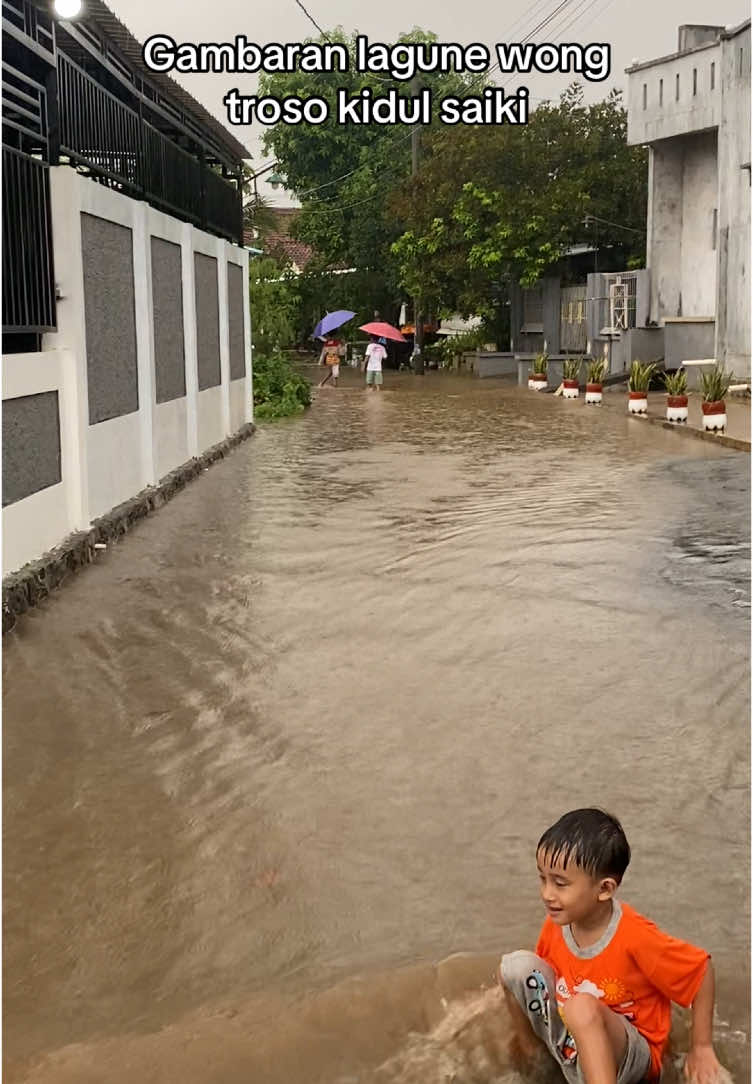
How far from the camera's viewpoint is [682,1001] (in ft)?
9.54

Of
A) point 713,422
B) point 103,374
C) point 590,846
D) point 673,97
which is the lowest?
point 590,846

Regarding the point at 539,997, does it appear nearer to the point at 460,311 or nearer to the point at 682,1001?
the point at 682,1001

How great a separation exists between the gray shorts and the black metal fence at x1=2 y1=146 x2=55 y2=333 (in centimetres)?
589

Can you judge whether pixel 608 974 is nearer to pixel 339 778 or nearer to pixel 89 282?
pixel 339 778

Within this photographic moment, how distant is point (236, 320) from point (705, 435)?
700 centimetres

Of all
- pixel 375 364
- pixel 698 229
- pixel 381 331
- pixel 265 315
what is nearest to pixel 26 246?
pixel 265 315

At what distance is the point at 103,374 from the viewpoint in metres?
10.2

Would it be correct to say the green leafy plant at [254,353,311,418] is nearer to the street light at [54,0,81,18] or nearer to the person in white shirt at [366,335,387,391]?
the person in white shirt at [366,335,387,391]

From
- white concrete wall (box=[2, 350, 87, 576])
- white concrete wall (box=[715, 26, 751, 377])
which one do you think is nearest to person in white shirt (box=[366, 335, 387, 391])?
white concrete wall (box=[715, 26, 751, 377])

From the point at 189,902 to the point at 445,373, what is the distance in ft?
128

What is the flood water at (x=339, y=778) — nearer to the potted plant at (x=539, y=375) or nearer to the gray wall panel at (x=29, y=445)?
the gray wall panel at (x=29, y=445)

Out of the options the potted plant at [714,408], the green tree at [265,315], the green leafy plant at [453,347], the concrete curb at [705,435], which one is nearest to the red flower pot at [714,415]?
the potted plant at [714,408]

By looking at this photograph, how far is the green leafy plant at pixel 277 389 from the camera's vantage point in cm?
2431

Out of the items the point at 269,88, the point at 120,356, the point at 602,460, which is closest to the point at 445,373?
the point at 269,88
